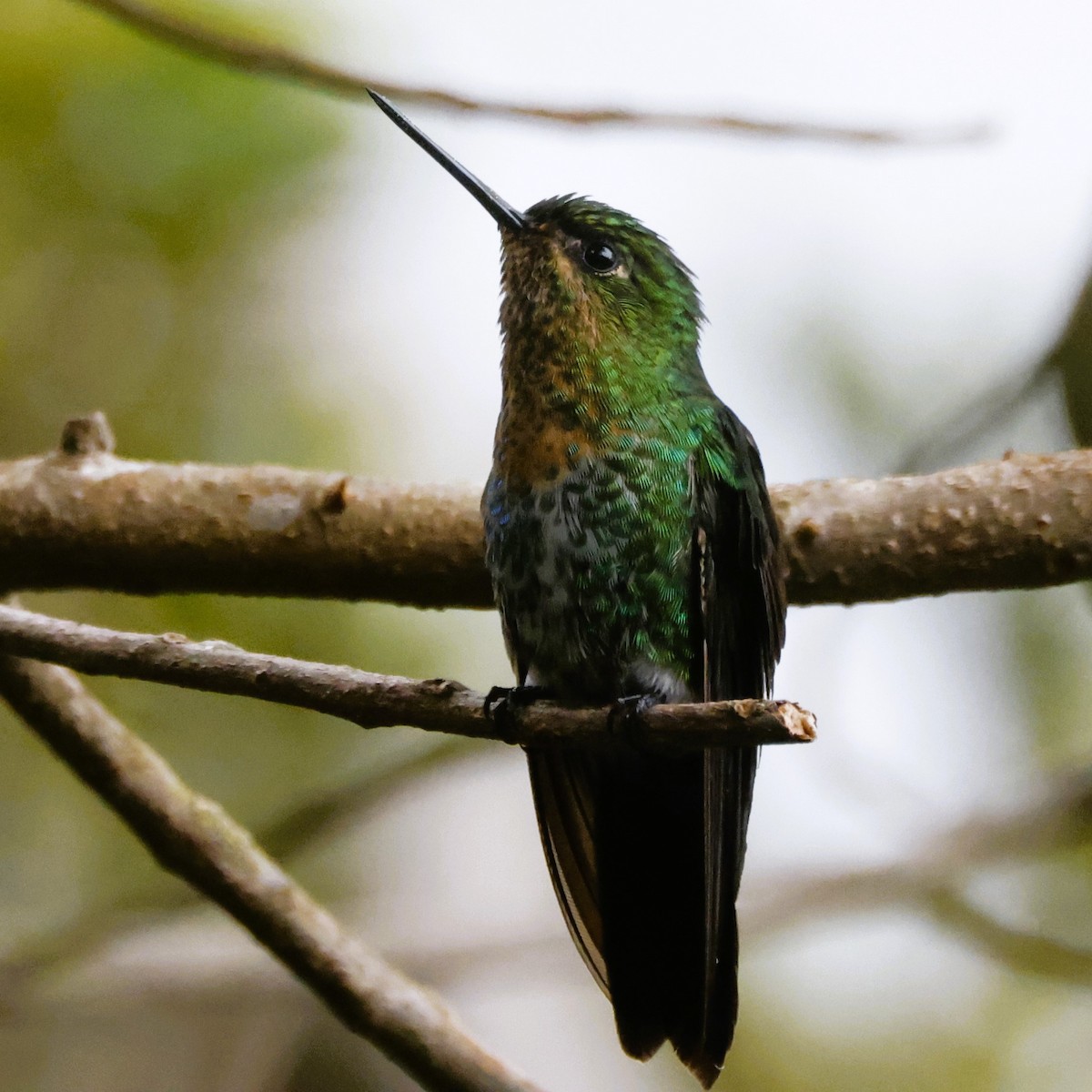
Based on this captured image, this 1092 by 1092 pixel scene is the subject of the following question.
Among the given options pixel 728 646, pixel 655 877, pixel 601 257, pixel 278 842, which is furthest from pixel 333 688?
pixel 278 842

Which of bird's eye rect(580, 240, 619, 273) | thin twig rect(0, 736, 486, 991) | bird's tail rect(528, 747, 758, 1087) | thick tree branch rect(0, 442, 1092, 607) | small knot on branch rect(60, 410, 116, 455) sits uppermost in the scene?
bird's eye rect(580, 240, 619, 273)

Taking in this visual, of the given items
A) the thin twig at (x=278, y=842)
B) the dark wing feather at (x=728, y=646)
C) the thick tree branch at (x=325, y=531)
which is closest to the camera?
the dark wing feather at (x=728, y=646)

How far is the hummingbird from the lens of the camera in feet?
8.11

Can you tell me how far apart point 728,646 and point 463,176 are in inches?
49.4

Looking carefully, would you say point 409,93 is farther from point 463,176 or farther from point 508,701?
point 508,701

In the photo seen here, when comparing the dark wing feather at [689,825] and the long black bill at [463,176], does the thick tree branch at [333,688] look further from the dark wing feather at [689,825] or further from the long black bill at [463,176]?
the long black bill at [463,176]

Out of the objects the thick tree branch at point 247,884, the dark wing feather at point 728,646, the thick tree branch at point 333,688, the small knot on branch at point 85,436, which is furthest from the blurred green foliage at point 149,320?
the thick tree branch at point 333,688

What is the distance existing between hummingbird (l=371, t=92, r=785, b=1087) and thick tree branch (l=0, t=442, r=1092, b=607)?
6.8 inches

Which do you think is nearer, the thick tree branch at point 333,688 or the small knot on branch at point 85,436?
the thick tree branch at point 333,688

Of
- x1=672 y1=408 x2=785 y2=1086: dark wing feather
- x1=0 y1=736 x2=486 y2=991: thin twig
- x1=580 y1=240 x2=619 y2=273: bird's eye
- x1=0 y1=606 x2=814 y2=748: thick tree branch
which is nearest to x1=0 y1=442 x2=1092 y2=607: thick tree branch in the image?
x1=672 y1=408 x2=785 y2=1086: dark wing feather

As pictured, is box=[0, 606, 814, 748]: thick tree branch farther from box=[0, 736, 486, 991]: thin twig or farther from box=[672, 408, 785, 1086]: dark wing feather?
box=[0, 736, 486, 991]: thin twig

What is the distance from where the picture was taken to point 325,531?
2.77m

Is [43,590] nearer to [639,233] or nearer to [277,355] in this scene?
[639,233]

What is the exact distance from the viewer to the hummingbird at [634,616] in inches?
97.3
